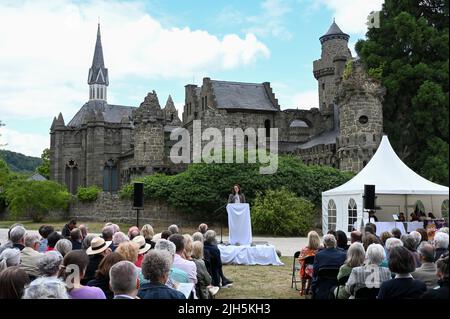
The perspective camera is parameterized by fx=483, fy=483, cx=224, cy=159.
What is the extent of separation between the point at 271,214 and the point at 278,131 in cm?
1857

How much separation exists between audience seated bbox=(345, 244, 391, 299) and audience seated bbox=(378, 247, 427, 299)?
3.10 feet

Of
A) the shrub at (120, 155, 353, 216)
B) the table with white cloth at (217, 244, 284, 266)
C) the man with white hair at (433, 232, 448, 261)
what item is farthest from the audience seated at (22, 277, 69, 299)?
the shrub at (120, 155, 353, 216)

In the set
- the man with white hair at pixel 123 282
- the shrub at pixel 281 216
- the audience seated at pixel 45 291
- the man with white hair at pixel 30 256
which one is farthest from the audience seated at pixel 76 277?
the shrub at pixel 281 216

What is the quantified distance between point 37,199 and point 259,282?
25.5m

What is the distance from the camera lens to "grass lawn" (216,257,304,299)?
29.5ft

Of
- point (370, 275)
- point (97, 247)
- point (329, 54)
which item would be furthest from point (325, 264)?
point (329, 54)

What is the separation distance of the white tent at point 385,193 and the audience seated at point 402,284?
460 inches

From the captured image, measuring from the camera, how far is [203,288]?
7.16m

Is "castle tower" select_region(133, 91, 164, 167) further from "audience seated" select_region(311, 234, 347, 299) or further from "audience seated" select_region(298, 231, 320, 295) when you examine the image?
"audience seated" select_region(311, 234, 347, 299)

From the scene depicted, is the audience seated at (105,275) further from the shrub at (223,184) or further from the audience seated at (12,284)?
the shrub at (223,184)

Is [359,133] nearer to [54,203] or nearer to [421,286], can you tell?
[54,203]

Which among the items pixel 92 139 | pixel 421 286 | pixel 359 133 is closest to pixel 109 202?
pixel 359 133

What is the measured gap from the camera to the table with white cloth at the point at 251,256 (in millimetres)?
13195

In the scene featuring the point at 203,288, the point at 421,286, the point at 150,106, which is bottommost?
the point at 203,288
